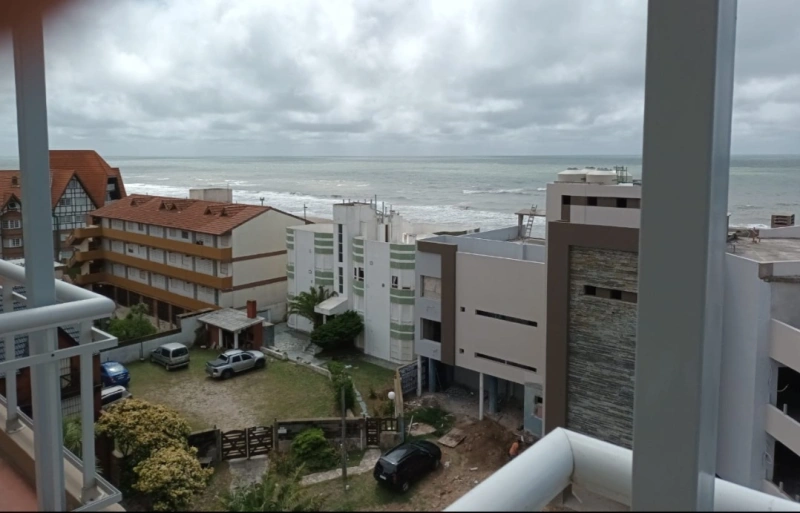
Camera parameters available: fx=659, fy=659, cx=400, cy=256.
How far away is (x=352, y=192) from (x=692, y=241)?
30.0 metres

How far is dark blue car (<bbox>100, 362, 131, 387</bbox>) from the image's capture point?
715 centimetres

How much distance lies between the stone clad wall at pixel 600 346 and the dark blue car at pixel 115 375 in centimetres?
480

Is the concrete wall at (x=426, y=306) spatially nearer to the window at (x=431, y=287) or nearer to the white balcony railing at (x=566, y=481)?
the window at (x=431, y=287)

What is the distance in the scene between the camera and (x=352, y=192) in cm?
3039

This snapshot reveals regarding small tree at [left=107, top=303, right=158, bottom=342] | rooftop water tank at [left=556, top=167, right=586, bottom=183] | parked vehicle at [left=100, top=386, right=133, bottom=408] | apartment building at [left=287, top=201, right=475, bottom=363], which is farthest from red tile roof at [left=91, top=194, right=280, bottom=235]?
rooftop water tank at [left=556, top=167, right=586, bottom=183]

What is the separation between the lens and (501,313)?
7062mm

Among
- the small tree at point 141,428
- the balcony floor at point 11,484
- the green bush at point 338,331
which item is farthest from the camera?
the green bush at point 338,331

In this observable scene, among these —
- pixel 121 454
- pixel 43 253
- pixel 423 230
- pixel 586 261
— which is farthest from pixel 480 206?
pixel 43 253

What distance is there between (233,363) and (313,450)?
2.96 meters

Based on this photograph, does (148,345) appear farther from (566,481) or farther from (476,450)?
(566,481)

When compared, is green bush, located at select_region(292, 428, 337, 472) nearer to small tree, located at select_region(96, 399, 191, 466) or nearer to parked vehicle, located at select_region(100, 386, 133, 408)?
small tree, located at select_region(96, 399, 191, 466)

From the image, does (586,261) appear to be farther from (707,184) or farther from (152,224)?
(152,224)

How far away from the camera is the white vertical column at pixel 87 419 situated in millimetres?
1228

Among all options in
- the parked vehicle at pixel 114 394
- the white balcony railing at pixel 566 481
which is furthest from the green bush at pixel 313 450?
the white balcony railing at pixel 566 481
